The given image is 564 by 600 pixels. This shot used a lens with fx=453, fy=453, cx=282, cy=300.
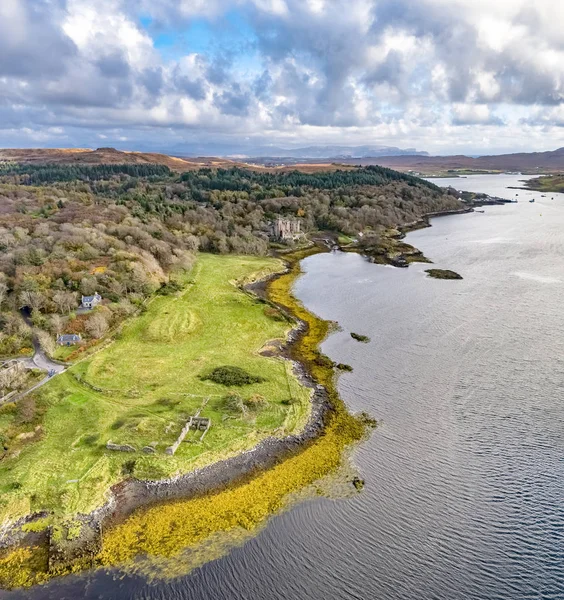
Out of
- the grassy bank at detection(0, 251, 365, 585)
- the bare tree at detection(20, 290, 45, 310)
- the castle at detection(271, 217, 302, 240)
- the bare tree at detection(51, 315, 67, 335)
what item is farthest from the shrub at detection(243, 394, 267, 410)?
the castle at detection(271, 217, 302, 240)

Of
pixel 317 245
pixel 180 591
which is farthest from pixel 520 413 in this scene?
pixel 317 245

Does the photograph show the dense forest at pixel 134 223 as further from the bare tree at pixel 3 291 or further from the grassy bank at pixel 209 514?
the grassy bank at pixel 209 514

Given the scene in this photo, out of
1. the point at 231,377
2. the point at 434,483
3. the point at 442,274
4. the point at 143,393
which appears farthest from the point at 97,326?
the point at 442,274

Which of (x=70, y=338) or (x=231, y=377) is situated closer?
(x=231, y=377)

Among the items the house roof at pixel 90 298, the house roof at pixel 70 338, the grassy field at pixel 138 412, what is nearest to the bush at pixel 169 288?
the house roof at pixel 90 298

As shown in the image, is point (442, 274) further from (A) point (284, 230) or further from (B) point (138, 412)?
(B) point (138, 412)
